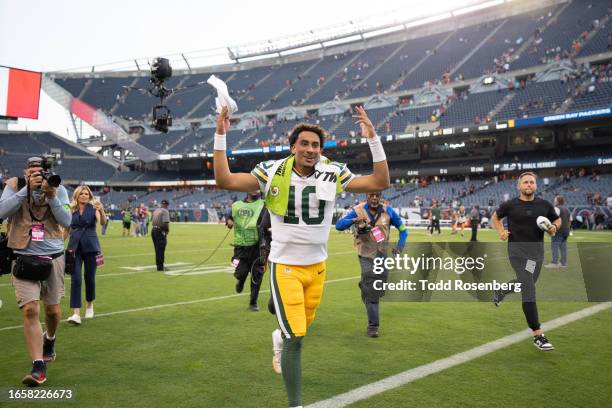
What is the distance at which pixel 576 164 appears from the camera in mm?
37781

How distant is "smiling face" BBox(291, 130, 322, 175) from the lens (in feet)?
12.1

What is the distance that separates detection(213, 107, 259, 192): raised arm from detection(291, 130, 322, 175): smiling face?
0.43m

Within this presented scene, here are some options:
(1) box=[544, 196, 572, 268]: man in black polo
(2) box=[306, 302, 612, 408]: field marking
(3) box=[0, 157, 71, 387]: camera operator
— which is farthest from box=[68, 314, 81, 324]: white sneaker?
(1) box=[544, 196, 572, 268]: man in black polo

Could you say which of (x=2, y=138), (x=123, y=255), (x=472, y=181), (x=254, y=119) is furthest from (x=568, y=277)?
(x=2, y=138)

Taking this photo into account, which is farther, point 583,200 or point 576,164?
point 576,164

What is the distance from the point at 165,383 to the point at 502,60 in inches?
2052

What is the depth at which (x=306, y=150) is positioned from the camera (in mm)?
3689

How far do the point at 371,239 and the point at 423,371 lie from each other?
209 cm

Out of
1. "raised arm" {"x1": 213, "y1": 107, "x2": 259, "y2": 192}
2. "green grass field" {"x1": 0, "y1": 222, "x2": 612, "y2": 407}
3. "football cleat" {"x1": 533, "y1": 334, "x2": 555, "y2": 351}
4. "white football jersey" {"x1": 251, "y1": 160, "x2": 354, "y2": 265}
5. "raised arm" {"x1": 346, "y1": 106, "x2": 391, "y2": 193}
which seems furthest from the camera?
"football cleat" {"x1": 533, "y1": 334, "x2": 555, "y2": 351}

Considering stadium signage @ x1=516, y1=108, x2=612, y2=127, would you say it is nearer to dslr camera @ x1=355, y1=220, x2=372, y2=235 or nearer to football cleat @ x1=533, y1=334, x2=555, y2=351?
football cleat @ x1=533, y1=334, x2=555, y2=351

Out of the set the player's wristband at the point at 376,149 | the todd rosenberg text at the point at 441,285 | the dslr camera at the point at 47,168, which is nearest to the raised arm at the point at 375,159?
the player's wristband at the point at 376,149

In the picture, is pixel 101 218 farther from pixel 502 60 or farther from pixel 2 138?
pixel 2 138

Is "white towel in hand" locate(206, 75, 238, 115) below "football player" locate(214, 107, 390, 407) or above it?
above

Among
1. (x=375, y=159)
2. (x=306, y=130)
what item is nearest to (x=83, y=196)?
(x=306, y=130)
